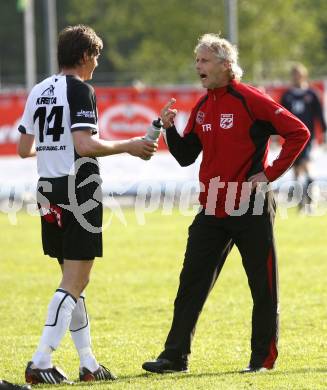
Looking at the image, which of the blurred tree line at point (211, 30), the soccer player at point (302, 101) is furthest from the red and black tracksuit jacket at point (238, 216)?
the blurred tree line at point (211, 30)

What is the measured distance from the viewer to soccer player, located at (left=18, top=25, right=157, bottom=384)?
264 inches

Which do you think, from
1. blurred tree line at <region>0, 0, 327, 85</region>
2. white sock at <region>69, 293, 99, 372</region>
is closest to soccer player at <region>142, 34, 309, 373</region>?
white sock at <region>69, 293, 99, 372</region>

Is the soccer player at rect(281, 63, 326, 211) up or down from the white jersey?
up

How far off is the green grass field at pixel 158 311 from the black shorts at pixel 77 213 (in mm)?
862

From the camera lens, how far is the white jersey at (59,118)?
6641 millimetres

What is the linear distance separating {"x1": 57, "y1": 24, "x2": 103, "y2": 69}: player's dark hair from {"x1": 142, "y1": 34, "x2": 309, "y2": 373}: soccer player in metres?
0.73

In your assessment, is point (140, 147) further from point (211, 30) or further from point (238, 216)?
point (211, 30)

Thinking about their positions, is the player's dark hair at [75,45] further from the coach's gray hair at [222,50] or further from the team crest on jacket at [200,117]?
the team crest on jacket at [200,117]

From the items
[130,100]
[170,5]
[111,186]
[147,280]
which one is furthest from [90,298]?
[170,5]

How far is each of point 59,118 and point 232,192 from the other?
50.3 inches

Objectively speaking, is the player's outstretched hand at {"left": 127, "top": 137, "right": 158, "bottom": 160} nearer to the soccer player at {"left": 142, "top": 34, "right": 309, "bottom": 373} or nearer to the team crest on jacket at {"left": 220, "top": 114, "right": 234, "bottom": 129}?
the soccer player at {"left": 142, "top": 34, "right": 309, "bottom": 373}

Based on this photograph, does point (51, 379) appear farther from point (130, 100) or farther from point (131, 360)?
point (130, 100)

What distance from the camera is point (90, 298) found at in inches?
434

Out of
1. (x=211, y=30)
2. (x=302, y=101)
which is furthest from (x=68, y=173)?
(x=211, y=30)
